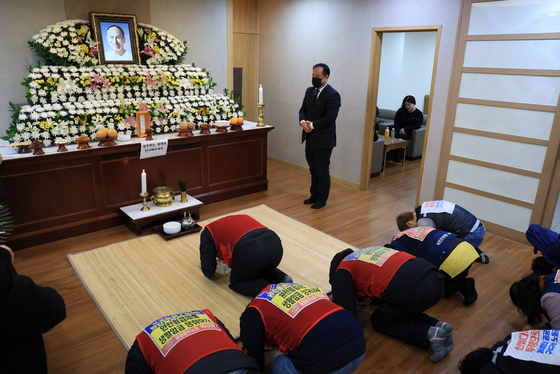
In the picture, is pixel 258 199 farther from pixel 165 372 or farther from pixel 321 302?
pixel 165 372

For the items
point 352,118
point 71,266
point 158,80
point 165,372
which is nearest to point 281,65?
point 352,118

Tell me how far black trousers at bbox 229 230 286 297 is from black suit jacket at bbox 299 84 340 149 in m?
2.16

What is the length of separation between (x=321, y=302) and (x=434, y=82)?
353 cm

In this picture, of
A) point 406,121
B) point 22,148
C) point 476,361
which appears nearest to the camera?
point 476,361

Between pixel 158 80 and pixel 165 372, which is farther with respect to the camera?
pixel 158 80

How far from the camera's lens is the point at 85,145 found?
3.87 metres

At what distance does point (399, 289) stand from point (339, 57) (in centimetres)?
406

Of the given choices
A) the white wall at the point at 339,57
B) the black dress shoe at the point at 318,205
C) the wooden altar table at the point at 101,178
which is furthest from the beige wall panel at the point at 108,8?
the black dress shoe at the point at 318,205

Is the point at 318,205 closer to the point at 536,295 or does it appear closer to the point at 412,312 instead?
the point at 412,312

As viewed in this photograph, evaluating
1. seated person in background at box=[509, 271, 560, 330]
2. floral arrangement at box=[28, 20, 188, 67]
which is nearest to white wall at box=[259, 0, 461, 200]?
seated person in background at box=[509, 271, 560, 330]

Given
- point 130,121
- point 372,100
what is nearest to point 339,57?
point 372,100

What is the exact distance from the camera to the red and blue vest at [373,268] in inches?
93.8

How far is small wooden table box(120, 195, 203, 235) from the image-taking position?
4035 mm

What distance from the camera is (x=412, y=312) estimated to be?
2.47 m
